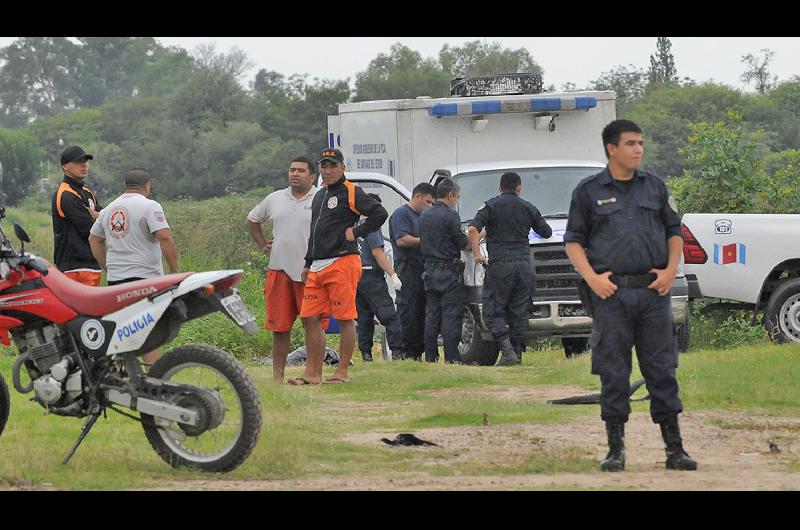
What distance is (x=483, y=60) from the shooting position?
252ft

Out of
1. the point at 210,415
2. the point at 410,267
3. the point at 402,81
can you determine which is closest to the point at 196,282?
the point at 210,415

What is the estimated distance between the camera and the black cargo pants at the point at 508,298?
1469cm

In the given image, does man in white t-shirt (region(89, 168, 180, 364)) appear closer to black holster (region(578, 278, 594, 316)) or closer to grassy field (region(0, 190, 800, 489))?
grassy field (region(0, 190, 800, 489))

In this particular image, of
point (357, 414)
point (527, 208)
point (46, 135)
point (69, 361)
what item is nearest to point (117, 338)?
point (69, 361)

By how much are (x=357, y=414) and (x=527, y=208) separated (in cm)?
435

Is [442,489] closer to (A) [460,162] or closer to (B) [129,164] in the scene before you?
(A) [460,162]

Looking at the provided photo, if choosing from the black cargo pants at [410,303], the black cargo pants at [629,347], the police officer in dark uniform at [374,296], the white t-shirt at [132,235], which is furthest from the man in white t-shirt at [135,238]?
the black cargo pants at [410,303]

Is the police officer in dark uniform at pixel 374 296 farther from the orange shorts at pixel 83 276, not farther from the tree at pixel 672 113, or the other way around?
the tree at pixel 672 113

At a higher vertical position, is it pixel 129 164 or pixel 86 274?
pixel 129 164

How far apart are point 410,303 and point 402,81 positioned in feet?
192

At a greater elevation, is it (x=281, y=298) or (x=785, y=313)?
(x=281, y=298)

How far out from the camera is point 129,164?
7375cm

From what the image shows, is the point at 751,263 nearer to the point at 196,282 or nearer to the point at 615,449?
the point at 615,449

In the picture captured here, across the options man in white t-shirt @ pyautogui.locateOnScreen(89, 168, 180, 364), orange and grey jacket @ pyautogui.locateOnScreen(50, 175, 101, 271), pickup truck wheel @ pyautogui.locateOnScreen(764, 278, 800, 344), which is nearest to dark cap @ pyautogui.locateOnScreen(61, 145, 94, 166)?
orange and grey jacket @ pyautogui.locateOnScreen(50, 175, 101, 271)
